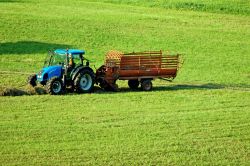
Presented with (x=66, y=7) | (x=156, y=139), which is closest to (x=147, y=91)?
(x=156, y=139)

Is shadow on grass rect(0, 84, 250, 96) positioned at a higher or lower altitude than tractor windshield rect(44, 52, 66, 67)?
lower

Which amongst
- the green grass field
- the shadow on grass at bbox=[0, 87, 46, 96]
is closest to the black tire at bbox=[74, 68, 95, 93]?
the green grass field

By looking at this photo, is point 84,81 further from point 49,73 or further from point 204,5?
point 204,5

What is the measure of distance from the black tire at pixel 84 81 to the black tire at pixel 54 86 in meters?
0.65

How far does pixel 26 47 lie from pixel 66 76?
507 inches

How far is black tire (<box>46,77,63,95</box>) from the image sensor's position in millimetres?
27597

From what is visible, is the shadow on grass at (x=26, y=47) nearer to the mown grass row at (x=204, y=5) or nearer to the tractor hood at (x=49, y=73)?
the tractor hood at (x=49, y=73)

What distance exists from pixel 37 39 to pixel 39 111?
18.7 meters

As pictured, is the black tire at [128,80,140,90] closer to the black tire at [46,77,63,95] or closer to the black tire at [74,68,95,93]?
the black tire at [74,68,95,93]

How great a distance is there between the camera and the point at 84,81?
28.6 meters

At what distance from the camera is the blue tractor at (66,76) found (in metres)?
27.9

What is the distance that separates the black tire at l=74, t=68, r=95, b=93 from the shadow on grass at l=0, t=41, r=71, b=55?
36.6 ft

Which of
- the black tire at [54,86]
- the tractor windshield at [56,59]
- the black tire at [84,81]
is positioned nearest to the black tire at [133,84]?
the black tire at [84,81]

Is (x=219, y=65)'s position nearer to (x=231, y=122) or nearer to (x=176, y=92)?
(x=176, y=92)
